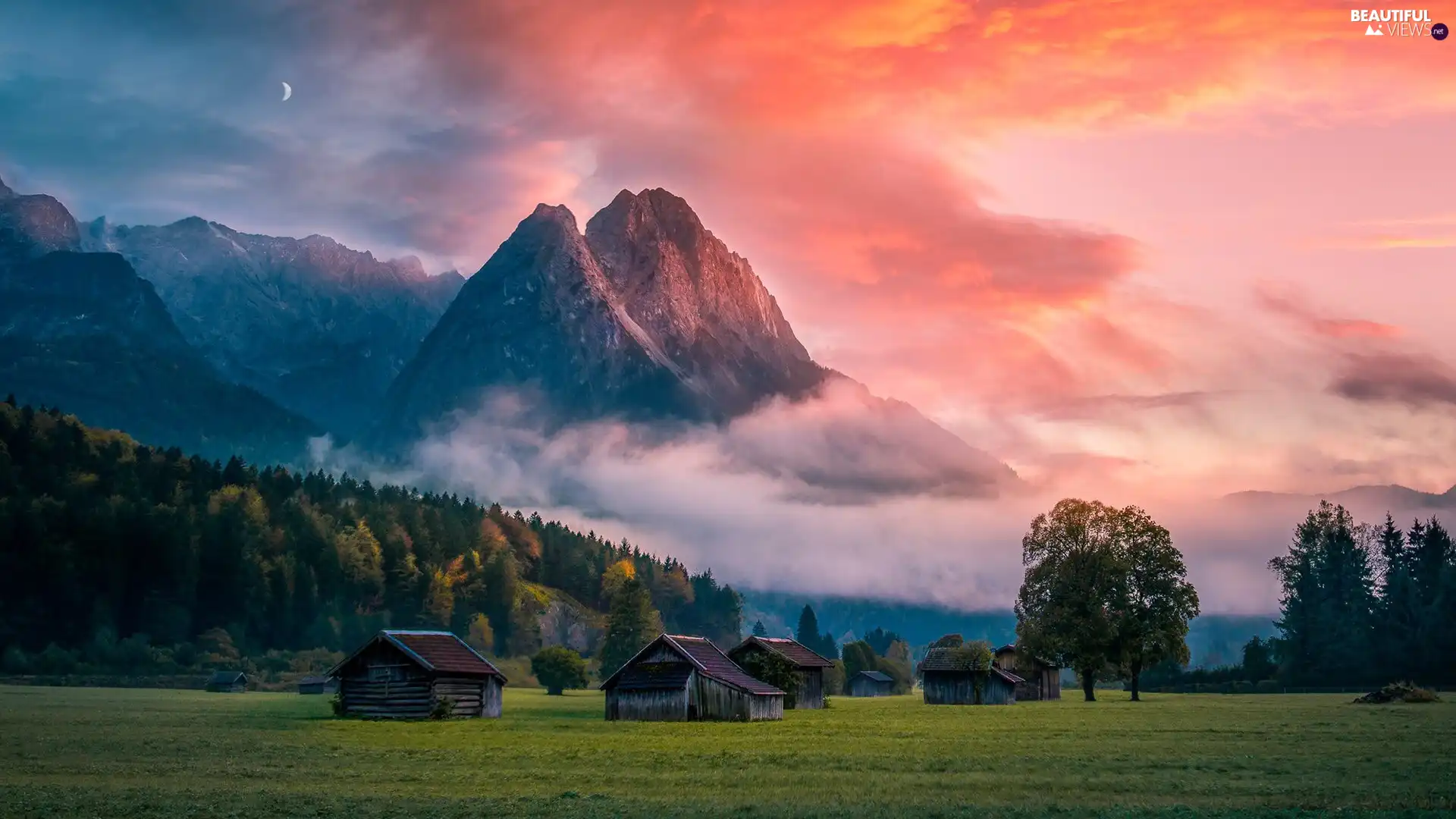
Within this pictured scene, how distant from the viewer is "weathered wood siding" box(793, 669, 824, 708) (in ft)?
363

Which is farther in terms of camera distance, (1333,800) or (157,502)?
(157,502)

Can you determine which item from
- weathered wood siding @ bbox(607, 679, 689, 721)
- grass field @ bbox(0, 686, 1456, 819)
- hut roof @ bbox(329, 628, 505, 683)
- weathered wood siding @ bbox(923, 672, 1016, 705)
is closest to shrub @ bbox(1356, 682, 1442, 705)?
grass field @ bbox(0, 686, 1456, 819)

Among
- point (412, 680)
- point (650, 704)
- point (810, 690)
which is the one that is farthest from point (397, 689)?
point (810, 690)

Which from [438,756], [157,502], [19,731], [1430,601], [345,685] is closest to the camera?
[438,756]

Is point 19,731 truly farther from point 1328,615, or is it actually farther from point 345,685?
point 1328,615

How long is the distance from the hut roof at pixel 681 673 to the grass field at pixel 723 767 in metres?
6.47

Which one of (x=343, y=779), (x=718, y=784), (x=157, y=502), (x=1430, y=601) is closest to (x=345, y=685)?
(x=343, y=779)

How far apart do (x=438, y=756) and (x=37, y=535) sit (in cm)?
14330

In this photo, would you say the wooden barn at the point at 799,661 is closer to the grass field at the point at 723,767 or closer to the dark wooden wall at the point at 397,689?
the dark wooden wall at the point at 397,689

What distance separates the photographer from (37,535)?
16738cm

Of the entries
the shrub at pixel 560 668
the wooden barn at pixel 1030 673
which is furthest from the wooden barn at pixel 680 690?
the shrub at pixel 560 668

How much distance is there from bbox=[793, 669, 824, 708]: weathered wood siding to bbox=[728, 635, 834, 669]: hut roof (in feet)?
2.12

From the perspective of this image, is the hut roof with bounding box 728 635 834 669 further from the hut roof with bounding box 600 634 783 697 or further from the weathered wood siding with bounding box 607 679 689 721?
the weathered wood siding with bounding box 607 679 689 721

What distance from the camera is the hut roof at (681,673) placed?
84.8m
